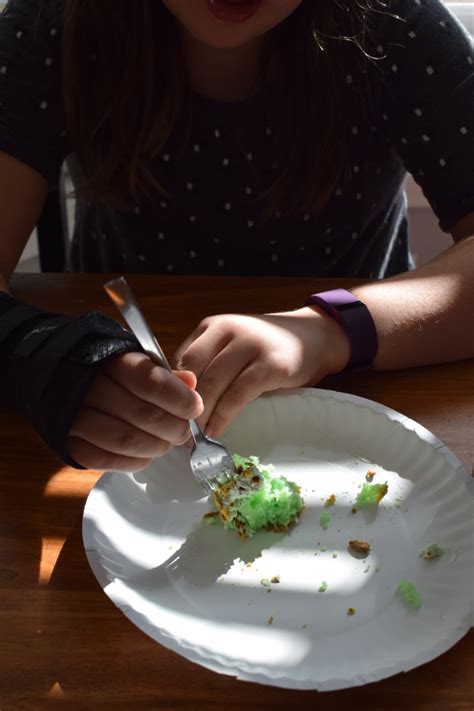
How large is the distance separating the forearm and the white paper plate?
0.35 ft

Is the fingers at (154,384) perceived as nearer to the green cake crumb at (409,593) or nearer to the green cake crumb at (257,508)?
the green cake crumb at (257,508)

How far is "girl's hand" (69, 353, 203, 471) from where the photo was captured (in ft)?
1.98

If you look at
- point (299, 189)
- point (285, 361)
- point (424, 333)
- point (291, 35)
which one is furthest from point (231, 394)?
point (291, 35)

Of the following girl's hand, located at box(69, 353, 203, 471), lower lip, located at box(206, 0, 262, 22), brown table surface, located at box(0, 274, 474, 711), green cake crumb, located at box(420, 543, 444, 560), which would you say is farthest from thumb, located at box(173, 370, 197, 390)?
lower lip, located at box(206, 0, 262, 22)

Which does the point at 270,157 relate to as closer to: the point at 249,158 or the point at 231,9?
the point at 249,158

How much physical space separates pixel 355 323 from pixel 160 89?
408mm

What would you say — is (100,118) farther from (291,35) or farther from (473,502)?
(473,502)

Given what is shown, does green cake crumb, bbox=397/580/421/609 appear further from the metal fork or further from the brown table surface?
the metal fork

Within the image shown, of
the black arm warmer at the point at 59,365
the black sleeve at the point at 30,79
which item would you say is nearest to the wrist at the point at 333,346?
the black arm warmer at the point at 59,365

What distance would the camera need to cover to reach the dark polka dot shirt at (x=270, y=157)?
3.05 ft

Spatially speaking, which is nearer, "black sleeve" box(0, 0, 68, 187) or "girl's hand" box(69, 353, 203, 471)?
"girl's hand" box(69, 353, 203, 471)

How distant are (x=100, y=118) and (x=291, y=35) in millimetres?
262

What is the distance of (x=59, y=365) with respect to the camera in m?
0.63

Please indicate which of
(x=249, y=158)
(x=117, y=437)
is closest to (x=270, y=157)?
(x=249, y=158)
